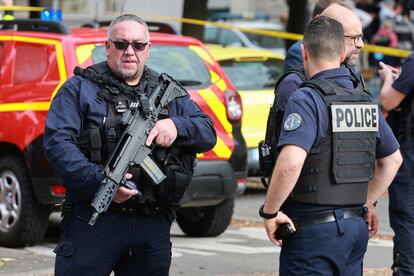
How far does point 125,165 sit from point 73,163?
23 cm

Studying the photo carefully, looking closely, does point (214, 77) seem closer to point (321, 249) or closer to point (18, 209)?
point (18, 209)

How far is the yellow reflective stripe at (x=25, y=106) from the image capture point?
344 inches

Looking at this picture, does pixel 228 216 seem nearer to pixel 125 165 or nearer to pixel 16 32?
pixel 16 32

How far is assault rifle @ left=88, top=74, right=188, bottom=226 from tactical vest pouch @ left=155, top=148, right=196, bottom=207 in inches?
2.0

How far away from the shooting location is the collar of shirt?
5047mm

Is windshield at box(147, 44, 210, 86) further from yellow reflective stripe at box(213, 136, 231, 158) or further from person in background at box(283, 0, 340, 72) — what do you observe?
person in background at box(283, 0, 340, 72)

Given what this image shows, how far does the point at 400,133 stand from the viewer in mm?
7352

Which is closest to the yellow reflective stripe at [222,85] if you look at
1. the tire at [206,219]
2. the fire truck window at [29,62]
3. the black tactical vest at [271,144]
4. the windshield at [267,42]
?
the tire at [206,219]

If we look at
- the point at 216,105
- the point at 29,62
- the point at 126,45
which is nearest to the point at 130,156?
the point at 126,45

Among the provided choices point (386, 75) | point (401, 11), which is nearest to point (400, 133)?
point (386, 75)

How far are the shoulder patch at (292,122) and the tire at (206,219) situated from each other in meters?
4.96

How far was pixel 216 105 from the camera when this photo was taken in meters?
9.34

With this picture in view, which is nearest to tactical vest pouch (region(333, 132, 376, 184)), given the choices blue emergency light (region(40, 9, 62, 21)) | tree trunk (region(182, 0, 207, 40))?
blue emergency light (region(40, 9, 62, 21))

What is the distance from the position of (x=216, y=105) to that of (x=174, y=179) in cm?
423
